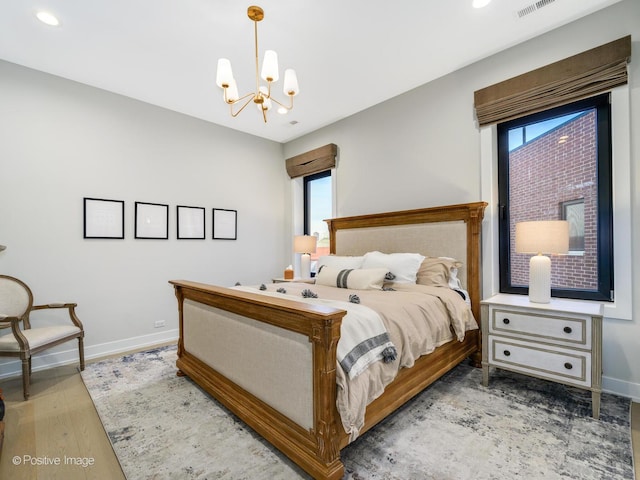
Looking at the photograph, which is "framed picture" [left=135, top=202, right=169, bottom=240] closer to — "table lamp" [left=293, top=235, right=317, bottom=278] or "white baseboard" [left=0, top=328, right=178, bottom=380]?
"white baseboard" [left=0, top=328, right=178, bottom=380]

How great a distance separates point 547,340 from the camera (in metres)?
2.19

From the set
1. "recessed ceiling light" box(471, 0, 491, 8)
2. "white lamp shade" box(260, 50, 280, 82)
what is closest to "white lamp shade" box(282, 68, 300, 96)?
"white lamp shade" box(260, 50, 280, 82)

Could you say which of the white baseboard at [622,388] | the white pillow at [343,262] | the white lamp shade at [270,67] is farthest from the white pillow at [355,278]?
the white baseboard at [622,388]

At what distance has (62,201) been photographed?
314cm

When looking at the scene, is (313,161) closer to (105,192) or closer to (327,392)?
(105,192)

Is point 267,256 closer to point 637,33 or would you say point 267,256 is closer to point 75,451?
point 75,451

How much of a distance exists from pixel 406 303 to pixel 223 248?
3044 millimetres

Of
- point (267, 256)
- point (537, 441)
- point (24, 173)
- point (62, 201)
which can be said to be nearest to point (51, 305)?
point (62, 201)

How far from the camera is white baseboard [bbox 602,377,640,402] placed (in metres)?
2.23

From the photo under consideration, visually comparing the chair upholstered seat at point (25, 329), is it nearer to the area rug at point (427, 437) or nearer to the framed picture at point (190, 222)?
the area rug at point (427, 437)

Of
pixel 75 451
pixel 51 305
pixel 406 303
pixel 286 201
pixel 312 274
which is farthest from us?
pixel 286 201

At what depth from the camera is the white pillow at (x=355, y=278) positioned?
8.93ft

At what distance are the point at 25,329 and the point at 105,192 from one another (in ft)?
4.99

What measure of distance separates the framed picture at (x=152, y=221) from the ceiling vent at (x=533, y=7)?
4046 mm
